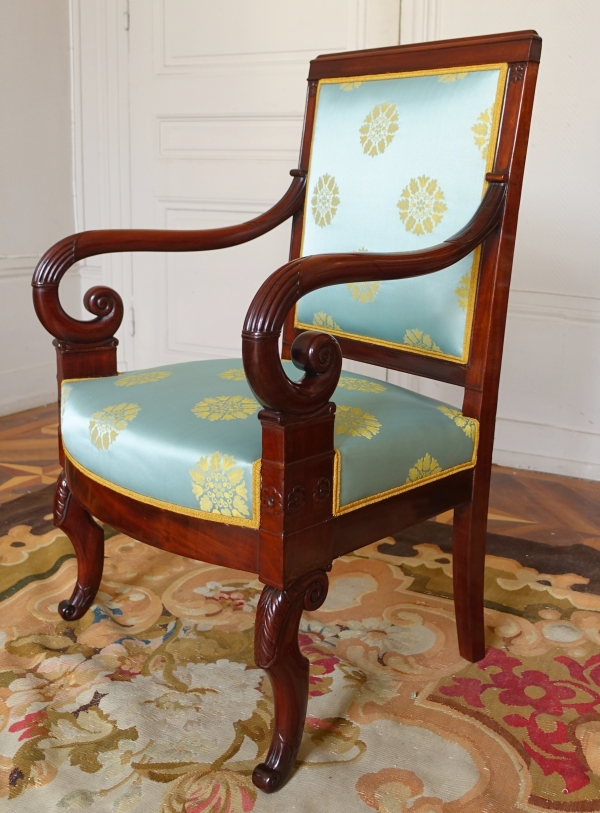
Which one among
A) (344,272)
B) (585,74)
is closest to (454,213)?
(344,272)

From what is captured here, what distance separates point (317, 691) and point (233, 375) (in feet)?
1.83

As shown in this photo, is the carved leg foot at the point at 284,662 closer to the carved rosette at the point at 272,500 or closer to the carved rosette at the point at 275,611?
the carved rosette at the point at 275,611

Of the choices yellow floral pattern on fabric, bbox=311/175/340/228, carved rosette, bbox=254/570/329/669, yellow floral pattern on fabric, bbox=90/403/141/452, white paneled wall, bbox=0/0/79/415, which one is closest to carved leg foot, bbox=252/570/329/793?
carved rosette, bbox=254/570/329/669

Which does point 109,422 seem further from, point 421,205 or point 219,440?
point 421,205

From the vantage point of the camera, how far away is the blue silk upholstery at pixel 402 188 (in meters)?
1.28

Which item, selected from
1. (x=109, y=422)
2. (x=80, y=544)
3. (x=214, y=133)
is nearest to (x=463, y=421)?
(x=109, y=422)

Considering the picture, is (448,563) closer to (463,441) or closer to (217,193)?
(463,441)

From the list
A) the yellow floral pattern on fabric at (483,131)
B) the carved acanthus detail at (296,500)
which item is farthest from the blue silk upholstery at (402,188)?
the carved acanthus detail at (296,500)

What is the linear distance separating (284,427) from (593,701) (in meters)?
0.80

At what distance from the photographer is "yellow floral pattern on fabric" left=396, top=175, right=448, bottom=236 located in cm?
132

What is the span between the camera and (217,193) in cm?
295

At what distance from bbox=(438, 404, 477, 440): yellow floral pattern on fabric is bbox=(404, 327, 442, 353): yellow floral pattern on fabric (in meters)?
0.10

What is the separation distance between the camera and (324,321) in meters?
1.51

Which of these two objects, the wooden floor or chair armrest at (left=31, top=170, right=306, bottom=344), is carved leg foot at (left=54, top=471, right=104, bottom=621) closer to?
chair armrest at (left=31, top=170, right=306, bottom=344)
